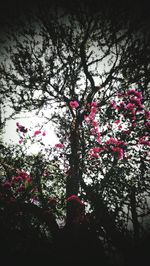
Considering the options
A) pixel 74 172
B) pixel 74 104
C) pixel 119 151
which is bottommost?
pixel 74 172

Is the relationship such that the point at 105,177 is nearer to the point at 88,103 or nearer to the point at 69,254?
the point at 69,254

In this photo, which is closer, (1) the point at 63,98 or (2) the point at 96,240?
(2) the point at 96,240

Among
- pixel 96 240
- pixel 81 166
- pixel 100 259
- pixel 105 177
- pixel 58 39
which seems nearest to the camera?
pixel 100 259

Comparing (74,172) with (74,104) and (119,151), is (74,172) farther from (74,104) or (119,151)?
(74,104)

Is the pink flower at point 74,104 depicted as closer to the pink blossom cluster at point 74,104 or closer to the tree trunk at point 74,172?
the pink blossom cluster at point 74,104

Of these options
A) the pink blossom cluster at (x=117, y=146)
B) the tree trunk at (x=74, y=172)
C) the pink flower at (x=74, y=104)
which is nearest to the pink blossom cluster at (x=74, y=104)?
the pink flower at (x=74, y=104)

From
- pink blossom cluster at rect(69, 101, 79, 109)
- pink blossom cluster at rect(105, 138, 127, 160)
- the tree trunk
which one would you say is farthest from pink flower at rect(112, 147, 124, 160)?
pink blossom cluster at rect(69, 101, 79, 109)

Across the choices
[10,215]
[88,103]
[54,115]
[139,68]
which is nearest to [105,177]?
[10,215]

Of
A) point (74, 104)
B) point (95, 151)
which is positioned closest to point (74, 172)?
point (95, 151)

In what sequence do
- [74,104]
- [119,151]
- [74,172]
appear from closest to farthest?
[119,151]
[74,172]
[74,104]

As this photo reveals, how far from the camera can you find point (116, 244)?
157 inches

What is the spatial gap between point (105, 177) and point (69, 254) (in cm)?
378

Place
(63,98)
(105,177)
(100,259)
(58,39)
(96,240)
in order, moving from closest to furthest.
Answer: (100,259)
(96,240)
(105,177)
(58,39)
(63,98)

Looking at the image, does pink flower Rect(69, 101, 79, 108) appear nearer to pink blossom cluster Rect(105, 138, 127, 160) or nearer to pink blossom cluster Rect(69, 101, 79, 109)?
pink blossom cluster Rect(69, 101, 79, 109)
